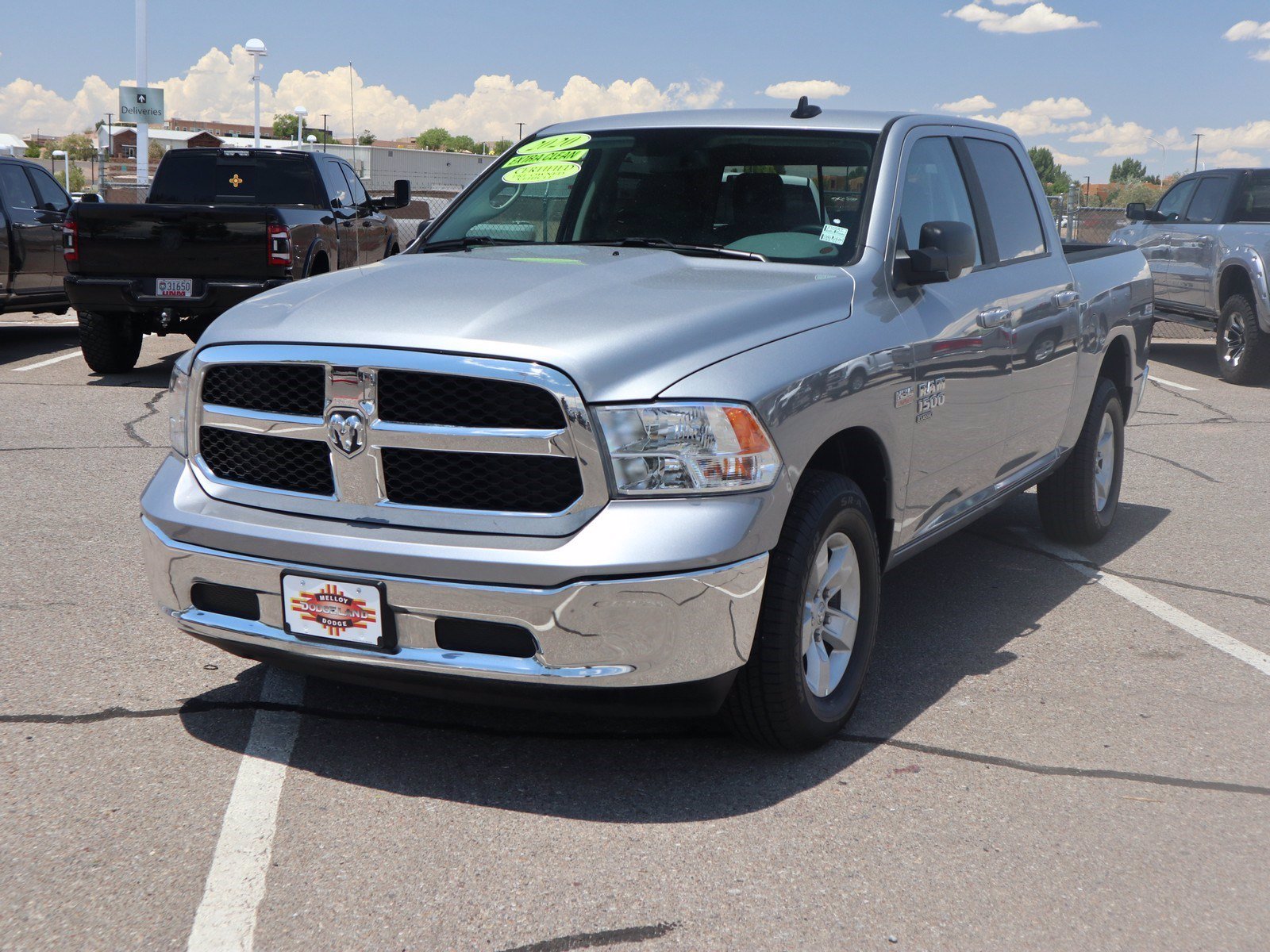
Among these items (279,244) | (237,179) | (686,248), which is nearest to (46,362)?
(237,179)

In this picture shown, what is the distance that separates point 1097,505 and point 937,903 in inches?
158

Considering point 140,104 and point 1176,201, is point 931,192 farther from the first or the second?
point 140,104

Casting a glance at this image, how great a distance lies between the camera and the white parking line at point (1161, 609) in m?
4.83

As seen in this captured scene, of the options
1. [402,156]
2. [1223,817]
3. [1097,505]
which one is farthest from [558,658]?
→ [402,156]

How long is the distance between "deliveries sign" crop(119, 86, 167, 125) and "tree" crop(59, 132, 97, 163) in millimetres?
108931

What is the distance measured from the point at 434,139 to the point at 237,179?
145m

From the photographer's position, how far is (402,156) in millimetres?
64250

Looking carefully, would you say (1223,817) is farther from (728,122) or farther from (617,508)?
(728,122)

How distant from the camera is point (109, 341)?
37.2 feet

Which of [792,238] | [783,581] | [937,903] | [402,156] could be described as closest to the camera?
[937,903]

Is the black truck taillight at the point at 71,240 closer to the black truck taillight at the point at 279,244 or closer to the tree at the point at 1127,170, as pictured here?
the black truck taillight at the point at 279,244

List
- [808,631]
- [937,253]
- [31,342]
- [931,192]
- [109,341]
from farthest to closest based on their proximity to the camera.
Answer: [31,342]
[109,341]
[931,192]
[937,253]
[808,631]

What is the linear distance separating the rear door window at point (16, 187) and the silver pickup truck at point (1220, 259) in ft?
38.3

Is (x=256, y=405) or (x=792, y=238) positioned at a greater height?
(x=792, y=238)
